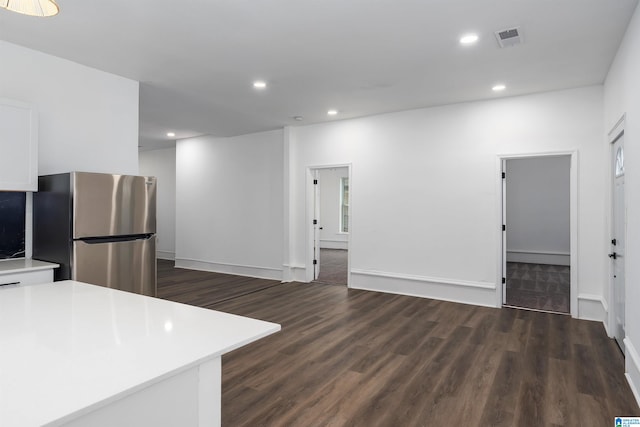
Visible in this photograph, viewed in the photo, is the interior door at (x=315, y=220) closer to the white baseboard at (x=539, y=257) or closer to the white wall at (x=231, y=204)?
the white wall at (x=231, y=204)

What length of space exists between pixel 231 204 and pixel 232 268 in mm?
1282

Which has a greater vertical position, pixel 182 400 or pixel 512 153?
pixel 512 153

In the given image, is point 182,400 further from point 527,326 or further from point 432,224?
point 432,224

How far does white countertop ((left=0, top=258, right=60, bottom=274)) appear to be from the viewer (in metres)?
2.78

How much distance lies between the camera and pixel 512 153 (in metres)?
4.78

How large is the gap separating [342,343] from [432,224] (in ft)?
8.16

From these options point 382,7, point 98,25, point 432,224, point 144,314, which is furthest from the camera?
point 432,224

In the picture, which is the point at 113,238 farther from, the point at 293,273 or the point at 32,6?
the point at 293,273

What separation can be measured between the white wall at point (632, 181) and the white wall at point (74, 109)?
466 cm

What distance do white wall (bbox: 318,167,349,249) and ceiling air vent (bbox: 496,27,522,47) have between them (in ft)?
27.3

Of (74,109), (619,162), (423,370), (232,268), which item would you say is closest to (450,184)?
(619,162)

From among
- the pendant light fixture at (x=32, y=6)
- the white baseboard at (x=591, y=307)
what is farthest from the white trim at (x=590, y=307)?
the pendant light fixture at (x=32, y=6)

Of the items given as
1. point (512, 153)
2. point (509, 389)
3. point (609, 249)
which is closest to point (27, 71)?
point (509, 389)

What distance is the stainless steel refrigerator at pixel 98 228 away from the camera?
3.12 metres
